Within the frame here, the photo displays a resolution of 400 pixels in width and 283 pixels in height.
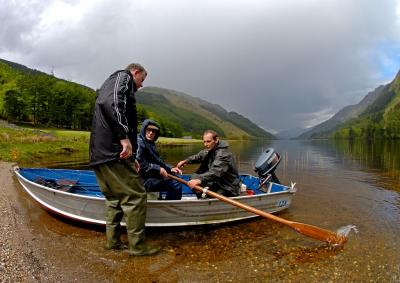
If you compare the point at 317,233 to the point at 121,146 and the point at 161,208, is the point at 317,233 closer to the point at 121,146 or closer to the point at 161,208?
the point at 161,208

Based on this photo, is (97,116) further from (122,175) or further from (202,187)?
(202,187)

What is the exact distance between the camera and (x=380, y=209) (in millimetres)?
13398

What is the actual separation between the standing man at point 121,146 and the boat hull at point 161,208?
1.45 metres

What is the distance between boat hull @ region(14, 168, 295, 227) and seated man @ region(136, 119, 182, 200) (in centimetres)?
68

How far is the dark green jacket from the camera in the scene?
31.4ft

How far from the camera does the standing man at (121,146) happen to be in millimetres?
6547

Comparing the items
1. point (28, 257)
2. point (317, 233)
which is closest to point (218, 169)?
point (317, 233)

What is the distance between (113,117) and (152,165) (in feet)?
9.87

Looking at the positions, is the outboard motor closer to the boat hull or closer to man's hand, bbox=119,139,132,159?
the boat hull

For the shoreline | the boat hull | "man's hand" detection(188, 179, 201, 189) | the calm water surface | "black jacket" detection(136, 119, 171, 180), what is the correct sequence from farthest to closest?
1. "black jacket" detection(136, 119, 171, 180)
2. "man's hand" detection(188, 179, 201, 189)
3. the boat hull
4. the calm water surface
5. the shoreline

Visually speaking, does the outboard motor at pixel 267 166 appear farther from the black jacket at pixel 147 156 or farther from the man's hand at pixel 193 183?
the black jacket at pixel 147 156

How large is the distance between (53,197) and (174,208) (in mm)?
3941

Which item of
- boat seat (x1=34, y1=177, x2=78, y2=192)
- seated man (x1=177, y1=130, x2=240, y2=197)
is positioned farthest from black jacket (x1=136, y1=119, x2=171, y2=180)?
boat seat (x1=34, y1=177, x2=78, y2=192)

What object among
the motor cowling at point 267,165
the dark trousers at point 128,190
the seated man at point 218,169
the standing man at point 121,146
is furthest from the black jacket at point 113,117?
the motor cowling at point 267,165
